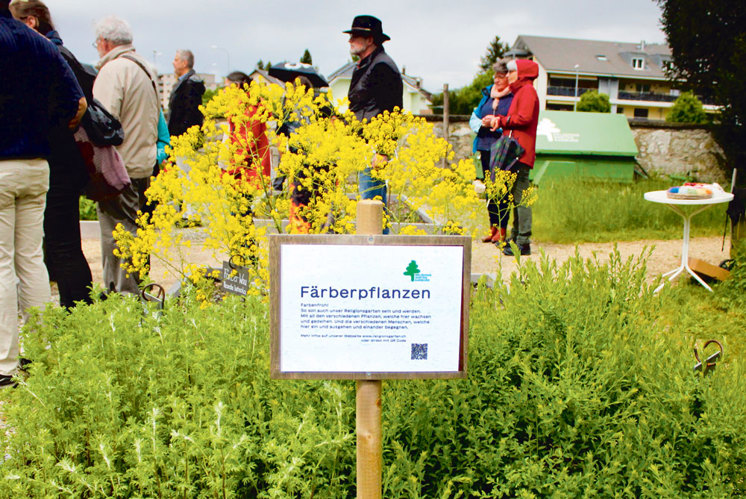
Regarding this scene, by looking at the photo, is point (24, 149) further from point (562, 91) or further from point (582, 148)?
point (562, 91)

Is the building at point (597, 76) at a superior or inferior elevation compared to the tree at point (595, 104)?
superior

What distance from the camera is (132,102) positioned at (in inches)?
187

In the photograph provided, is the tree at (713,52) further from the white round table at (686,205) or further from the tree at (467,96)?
the tree at (467,96)

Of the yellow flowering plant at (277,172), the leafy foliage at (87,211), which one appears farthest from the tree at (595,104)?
the yellow flowering plant at (277,172)

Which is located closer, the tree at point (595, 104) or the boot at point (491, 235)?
the boot at point (491, 235)

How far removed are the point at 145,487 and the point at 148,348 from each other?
0.67 meters

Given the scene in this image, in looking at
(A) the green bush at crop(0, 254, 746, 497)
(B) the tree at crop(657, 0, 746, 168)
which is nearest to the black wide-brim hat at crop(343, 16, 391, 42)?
(A) the green bush at crop(0, 254, 746, 497)

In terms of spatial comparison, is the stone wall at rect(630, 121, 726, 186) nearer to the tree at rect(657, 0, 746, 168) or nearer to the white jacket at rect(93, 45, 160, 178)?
the tree at rect(657, 0, 746, 168)

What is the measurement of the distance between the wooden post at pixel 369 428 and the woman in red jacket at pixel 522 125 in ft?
16.4

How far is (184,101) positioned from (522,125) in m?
3.76

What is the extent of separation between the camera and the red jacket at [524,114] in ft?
21.7

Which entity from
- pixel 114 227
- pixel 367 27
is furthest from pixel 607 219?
pixel 114 227

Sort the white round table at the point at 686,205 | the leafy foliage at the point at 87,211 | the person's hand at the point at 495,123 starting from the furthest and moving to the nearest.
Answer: the leafy foliage at the point at 87,211, the person's hand at the point at 495,123, the white round table at the point at 686,205

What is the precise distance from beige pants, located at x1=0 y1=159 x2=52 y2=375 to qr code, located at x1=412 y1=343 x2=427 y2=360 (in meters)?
2.65
